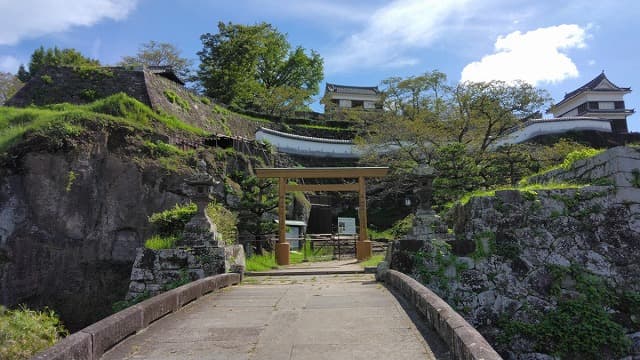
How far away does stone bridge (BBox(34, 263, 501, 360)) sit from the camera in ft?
13.6

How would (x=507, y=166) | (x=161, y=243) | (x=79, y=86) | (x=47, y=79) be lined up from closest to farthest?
(x=161, y=243), (x=507, y=166), (x=47, y=79), (x=79, y=86)

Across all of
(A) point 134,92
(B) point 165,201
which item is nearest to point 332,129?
(A) point 134,92

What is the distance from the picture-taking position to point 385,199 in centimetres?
3142

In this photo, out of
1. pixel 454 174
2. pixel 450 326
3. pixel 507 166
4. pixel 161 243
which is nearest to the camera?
pixel 450 326

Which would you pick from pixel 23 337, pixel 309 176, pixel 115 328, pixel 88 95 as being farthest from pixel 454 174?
pixel 88 95

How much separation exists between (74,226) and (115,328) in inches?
530

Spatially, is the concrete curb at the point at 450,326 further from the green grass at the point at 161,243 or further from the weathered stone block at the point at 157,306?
the green grass at the point at 161,243

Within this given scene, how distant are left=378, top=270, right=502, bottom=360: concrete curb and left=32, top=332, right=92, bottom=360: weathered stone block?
300 cm

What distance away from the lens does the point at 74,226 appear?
53.4 ft

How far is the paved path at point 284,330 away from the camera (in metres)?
4.34

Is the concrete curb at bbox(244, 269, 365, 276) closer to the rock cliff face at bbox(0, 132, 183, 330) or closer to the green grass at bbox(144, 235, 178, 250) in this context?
the green grass at bbox(144, 235, 178, 250)

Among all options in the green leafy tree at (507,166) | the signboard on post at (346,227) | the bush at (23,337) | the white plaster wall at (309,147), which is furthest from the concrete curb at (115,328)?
the white plaster wall at (309,147)

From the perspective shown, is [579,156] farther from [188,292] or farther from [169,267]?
[169,267]

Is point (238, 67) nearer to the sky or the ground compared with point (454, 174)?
nearer to the sky
